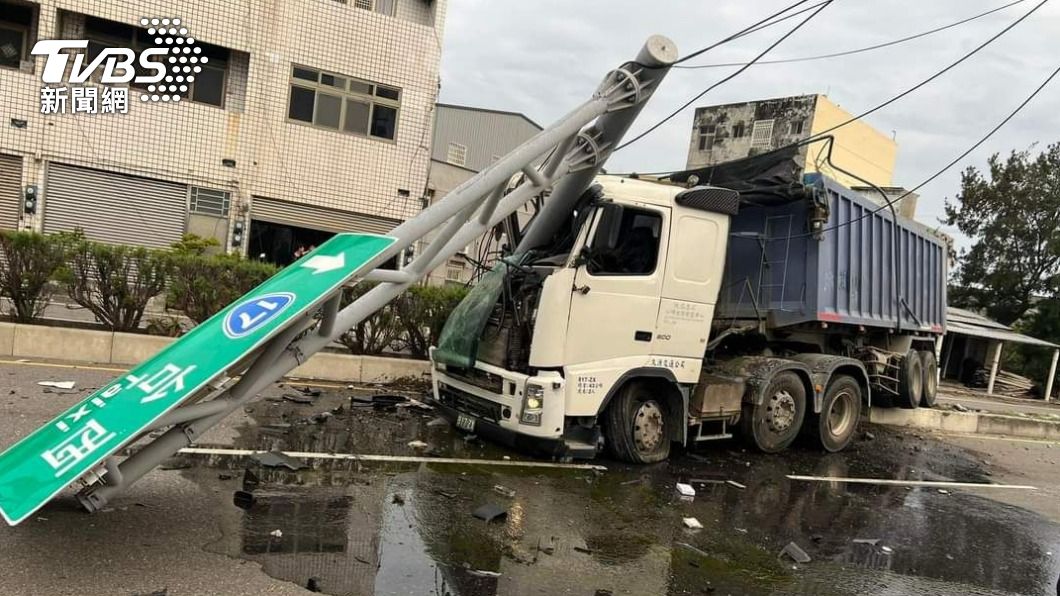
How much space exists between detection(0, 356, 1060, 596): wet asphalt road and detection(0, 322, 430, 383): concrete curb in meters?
0.71

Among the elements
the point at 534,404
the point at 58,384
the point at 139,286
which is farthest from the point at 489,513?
the point at 139,286

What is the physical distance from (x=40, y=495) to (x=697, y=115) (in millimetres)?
36992

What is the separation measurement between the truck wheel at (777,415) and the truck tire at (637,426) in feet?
4.11

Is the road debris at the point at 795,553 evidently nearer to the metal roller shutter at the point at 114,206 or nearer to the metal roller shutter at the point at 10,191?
the metal roller shutter at the point at 114,206

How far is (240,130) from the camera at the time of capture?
16391mm

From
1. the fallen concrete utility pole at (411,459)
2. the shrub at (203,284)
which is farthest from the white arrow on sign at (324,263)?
the shrub at (203,284)

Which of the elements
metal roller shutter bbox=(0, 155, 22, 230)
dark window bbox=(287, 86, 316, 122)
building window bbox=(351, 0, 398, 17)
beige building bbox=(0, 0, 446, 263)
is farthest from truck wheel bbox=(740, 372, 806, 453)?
metal roller shutter bbox=(0, 155, 22, 230)

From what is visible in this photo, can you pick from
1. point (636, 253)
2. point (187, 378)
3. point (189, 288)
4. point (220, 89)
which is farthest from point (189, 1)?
point (187, 378)

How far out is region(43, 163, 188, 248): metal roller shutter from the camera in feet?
50.2

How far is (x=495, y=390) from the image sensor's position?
6.34 m

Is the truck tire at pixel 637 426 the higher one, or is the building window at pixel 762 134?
the building window at pixel 762 134

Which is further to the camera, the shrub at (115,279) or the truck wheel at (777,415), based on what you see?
the shrub at (115,279)

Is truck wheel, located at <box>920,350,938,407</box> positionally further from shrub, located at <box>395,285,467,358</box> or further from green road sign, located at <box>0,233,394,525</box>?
green road sign, located at <box>0,233,394,525</box>

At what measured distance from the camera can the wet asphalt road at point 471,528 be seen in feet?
12.3
